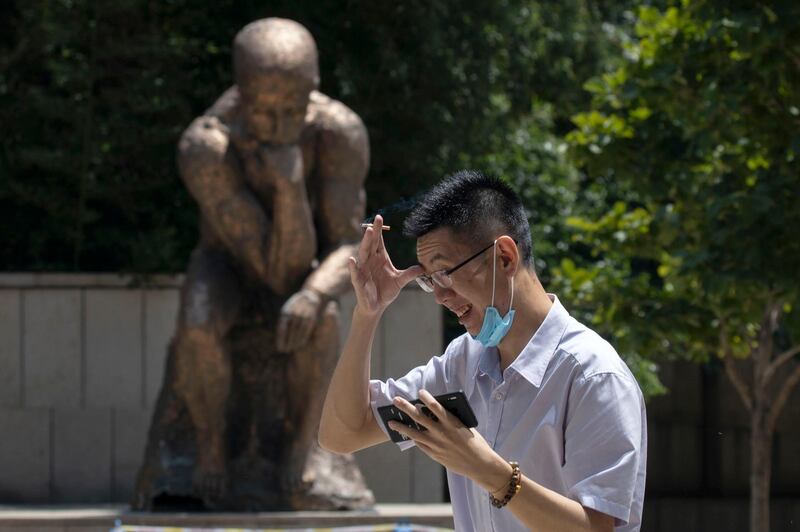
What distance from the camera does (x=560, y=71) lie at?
1327 centimetres

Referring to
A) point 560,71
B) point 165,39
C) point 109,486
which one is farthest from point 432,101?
point 109,486

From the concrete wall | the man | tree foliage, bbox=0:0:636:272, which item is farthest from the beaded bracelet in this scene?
tree foliage, bbox=0:0:636:272

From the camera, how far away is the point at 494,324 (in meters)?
2.93

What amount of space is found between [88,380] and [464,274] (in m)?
7.99

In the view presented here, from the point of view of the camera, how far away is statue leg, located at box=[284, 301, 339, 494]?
886cm

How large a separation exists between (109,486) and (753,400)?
4255 millimetres

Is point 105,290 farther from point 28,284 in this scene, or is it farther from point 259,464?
point 259,464

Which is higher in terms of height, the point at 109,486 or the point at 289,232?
the point at 289,232

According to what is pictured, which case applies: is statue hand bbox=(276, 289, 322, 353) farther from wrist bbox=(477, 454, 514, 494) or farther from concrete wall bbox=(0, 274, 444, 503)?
wrist bbox=(477, 454, 514, 494)

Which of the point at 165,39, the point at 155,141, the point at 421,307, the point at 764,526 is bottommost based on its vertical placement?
the point at 764,526

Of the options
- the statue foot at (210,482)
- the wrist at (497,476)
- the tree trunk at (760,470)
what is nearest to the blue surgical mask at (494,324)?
the wrist at (497,476)

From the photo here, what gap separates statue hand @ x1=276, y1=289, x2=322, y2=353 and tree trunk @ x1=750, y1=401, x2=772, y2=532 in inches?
115

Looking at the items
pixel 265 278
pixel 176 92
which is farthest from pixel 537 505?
pixel 176 92

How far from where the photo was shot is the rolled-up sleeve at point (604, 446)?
2.71 metres
